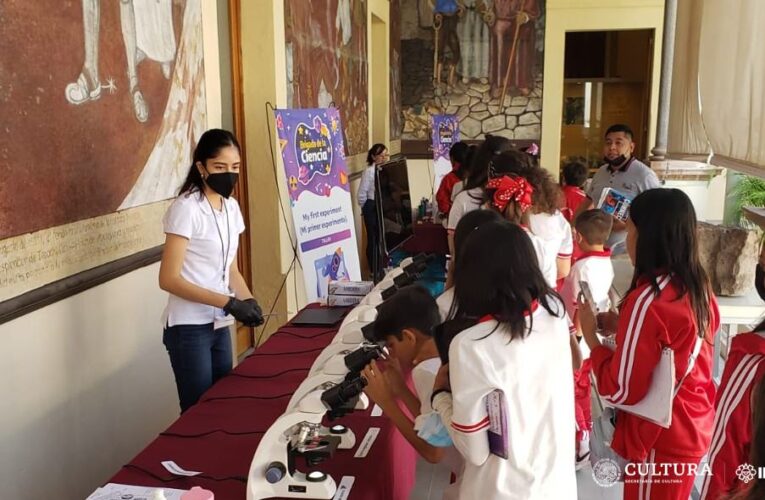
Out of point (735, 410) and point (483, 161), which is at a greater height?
point (483, 161)

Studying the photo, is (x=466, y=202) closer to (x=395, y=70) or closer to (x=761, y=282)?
(x=761, y=282)

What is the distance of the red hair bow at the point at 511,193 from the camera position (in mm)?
2803

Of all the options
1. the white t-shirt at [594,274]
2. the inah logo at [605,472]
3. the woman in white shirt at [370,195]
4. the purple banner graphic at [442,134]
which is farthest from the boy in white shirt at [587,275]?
the purple banner graphic at [442,134]

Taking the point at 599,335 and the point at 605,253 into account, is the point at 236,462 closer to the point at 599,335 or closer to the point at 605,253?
the point at 599,335

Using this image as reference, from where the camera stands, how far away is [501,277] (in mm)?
1435

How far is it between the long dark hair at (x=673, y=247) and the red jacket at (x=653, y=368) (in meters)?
0.03

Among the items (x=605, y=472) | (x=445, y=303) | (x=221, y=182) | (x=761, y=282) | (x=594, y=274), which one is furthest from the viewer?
(x=594, y=274)

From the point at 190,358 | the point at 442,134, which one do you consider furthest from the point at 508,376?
the point at 442,134

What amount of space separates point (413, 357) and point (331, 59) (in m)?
4.61

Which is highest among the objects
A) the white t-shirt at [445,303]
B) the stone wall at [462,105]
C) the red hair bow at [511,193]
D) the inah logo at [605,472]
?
the stone wall at [462,105]

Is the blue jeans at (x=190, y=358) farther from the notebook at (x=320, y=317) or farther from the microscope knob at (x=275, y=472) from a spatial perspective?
the microscope knob at (x=275, y=472)

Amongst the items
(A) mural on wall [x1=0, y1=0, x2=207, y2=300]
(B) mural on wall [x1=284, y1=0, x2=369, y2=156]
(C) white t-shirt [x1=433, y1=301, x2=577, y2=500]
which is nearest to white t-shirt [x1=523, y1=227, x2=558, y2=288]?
(C) white t-shirt [x1=433, y1=301, x2=577, y2=500]

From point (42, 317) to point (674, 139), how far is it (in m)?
3.21

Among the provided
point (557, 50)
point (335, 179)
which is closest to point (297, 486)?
point (335, 179)
